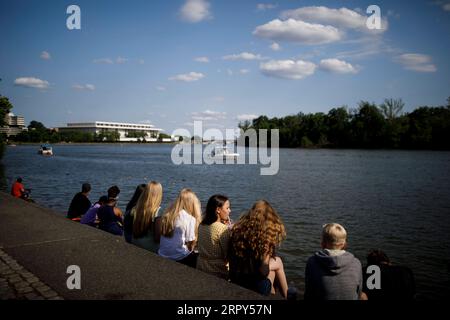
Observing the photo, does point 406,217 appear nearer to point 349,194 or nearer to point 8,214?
point 349,194

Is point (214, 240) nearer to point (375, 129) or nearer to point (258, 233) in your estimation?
point (258, 233)

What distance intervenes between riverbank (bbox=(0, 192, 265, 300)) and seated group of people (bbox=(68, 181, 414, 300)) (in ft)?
1.07

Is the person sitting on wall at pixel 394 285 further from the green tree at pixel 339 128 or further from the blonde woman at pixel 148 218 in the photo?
the green tree at pixel 339 128

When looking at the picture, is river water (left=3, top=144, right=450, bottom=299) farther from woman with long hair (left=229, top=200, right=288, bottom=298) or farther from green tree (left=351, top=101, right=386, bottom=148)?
green tree (left=351, top=101, right=386, bottom=148)

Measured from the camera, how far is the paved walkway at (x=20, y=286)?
15.5ft

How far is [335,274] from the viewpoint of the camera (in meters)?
4.45

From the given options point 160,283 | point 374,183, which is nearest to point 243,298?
point 160,283

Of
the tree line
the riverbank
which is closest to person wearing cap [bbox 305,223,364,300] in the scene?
the riverbank

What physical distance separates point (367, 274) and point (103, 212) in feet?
21.1

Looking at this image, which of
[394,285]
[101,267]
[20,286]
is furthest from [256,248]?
[20,286]

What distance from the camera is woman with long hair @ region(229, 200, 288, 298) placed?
4910mm

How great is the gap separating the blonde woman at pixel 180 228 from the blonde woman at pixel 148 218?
0.43 metres

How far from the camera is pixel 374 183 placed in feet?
108

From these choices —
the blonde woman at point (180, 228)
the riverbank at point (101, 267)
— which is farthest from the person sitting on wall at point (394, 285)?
the blonde woman at point (180, 228)
